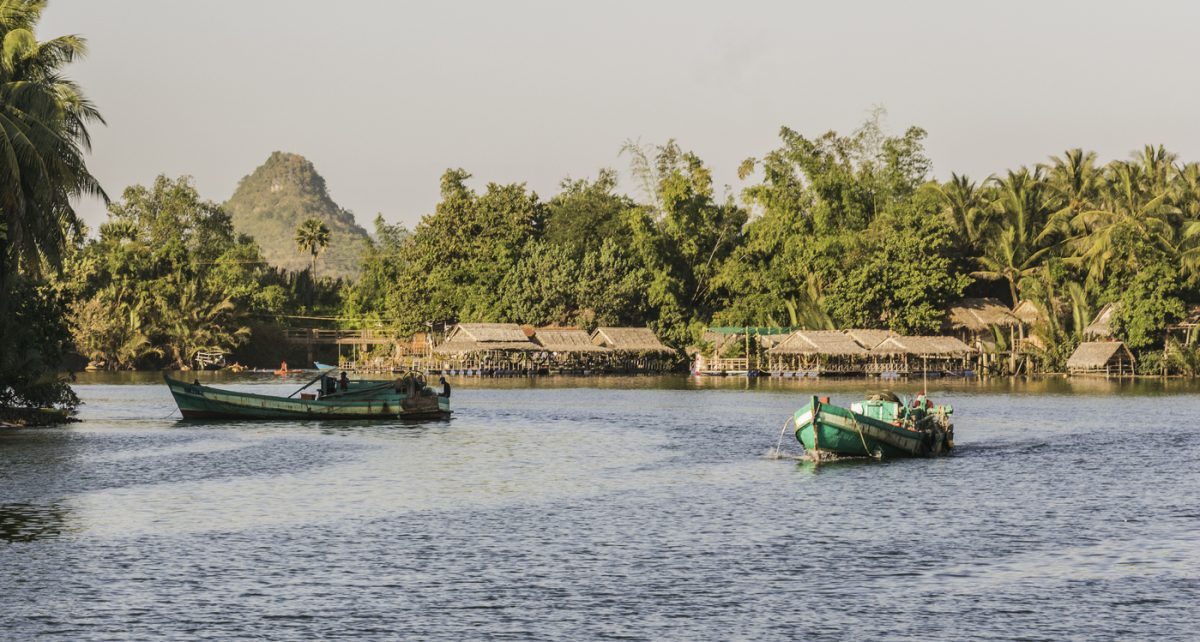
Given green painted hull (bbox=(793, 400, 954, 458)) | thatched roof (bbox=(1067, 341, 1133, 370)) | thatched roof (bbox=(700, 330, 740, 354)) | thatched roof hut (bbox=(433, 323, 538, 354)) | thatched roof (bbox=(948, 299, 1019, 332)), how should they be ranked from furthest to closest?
thatched roof (bbox=(700, 330, 740, 354)) < thatched roof (bbox=(948, 299, 1019, 332)) < thatched roof hut (bbox=(433, 323, 538, 354)) < thatched roof (bbox=(1067, 341, 1133, 370)) < green painted hull (bbox=(793, 400, 954, 458))

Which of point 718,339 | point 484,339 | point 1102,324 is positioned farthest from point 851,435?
point 718,339

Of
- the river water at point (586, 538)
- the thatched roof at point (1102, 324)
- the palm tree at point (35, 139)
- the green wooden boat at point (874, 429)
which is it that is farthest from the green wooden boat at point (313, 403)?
the thatched roof at point (1102, 324)

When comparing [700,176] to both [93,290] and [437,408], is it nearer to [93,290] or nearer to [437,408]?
[93,290]

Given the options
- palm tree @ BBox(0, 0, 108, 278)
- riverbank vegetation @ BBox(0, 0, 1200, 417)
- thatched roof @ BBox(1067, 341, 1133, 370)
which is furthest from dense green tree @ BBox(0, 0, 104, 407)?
thatched roof @ BBox(1067, 341, 1133, 370)

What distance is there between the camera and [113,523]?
79.0ft

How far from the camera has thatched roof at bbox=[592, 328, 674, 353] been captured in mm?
94562

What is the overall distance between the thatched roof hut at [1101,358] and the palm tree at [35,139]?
64.5 meters

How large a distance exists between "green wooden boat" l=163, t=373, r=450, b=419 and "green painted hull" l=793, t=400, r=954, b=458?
19.1 m

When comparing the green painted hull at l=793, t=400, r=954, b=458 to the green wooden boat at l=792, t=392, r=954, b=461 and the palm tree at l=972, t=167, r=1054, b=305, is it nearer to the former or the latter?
the green wooden boat at l=792, t=392, r=954, b=461

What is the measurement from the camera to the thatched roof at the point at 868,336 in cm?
8944

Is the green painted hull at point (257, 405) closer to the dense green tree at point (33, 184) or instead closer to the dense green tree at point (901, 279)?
the dense green tree at point (33, 184)

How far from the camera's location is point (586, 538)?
75.8ft

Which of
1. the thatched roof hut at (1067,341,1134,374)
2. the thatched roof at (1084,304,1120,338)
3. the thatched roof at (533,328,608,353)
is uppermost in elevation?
the thatched roof at (1084,304,1120,338)

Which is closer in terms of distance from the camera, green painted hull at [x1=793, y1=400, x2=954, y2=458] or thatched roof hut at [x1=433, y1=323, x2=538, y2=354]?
green painted hull at [x1=793, y1=400, x2=954, y2=458]
